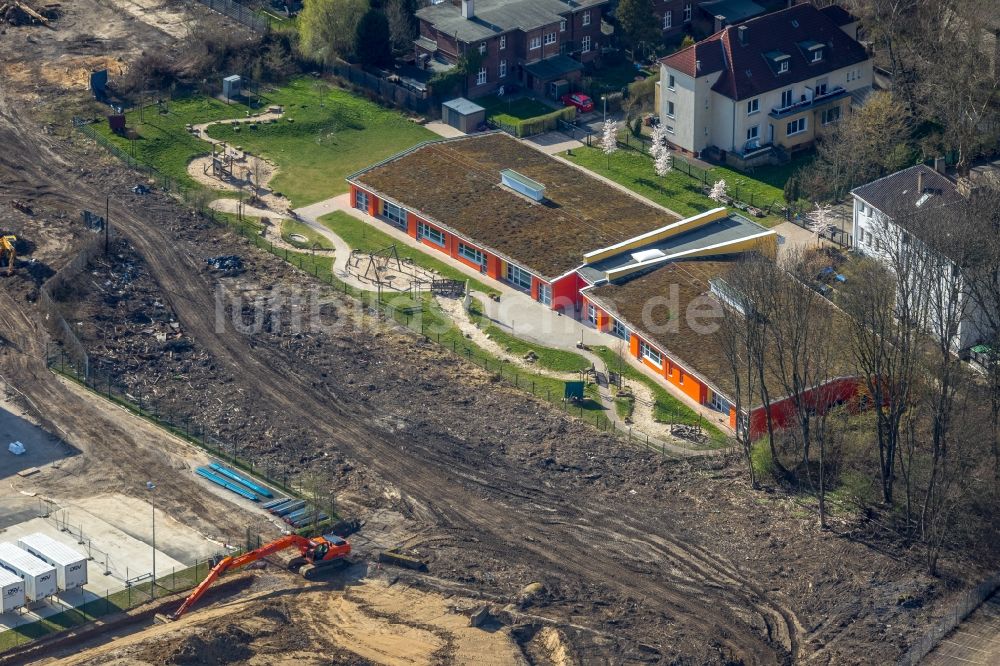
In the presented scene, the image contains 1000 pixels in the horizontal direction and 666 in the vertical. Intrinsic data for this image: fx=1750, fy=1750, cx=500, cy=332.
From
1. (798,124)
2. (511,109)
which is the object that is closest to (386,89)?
(511,109)

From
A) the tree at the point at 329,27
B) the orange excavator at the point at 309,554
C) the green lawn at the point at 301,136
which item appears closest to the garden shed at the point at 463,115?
the green lawn at the point at 301,136

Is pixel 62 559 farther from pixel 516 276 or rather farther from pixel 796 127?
pixel 796 127

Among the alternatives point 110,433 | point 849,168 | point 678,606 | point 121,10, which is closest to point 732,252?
point 849,168

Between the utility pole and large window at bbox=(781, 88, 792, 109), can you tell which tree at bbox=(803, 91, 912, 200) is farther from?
the utility pole

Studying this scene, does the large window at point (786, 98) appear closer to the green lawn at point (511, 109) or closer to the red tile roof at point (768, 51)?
the red tile roof at point (768, 51)

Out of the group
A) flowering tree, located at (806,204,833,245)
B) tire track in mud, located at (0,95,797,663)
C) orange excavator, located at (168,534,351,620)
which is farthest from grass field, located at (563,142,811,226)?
orange excavator, located at (168,534,351,620)

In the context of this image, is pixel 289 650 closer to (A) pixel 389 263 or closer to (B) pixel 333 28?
(A) pixel 389 263

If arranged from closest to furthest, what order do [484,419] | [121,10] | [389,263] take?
1. [484,419]
2. [389,263]
3. [121,10]
